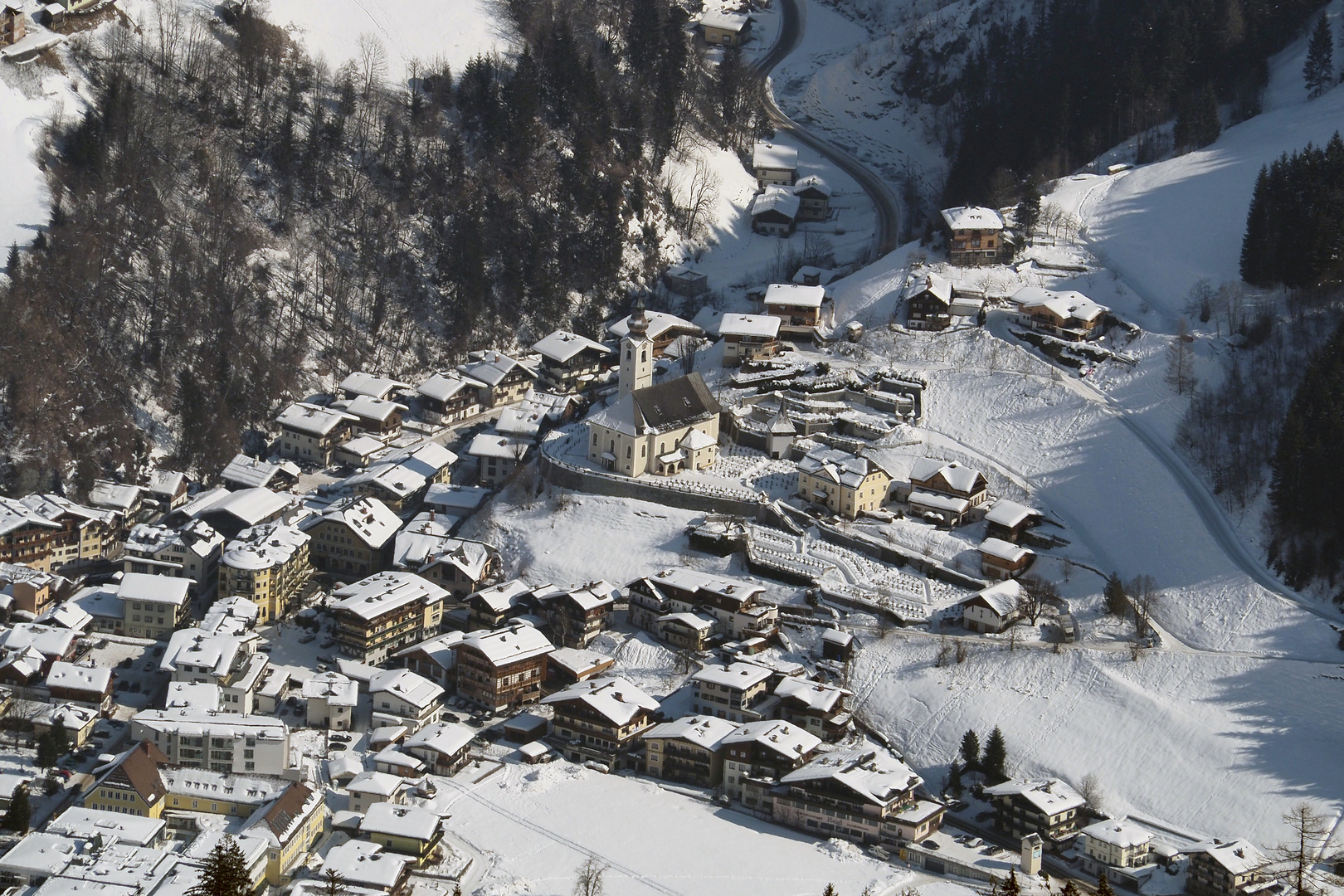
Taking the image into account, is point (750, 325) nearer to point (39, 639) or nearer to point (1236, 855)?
point (39, 639)

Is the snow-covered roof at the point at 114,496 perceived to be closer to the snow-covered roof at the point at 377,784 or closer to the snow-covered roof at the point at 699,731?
the snow-covered roof at the point at 377,784

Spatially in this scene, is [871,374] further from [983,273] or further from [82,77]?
[82,77]

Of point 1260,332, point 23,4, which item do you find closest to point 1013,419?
point 1260,332

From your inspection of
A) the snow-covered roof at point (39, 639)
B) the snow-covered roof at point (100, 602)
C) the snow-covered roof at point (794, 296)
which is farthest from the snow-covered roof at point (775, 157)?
the snow-covered roof at point (39, 639)

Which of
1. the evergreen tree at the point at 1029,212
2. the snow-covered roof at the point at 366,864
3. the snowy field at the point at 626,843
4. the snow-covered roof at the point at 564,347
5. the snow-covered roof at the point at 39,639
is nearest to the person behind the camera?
the snow-covered roof at the point at 366,864

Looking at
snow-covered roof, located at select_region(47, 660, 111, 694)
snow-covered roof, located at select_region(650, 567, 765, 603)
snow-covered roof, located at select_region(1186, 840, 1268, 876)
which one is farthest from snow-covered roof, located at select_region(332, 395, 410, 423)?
snow-covered roof, located at select_region(1186, 840, 1268, 876)
